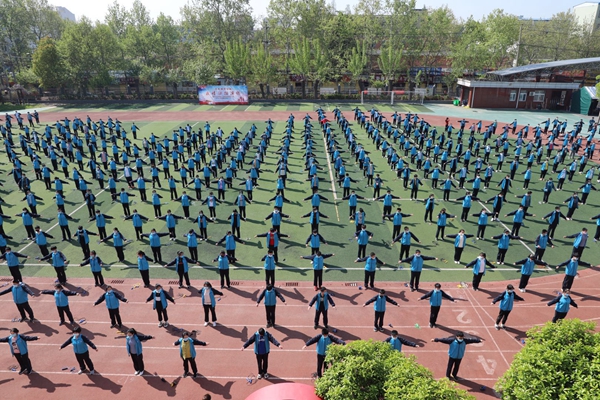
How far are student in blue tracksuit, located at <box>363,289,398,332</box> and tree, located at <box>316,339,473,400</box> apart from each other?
163 inches

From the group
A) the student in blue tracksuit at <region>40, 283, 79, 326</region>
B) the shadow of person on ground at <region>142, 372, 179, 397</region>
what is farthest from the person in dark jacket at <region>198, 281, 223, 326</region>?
the student in blue tracksuit at <region>40, 283, 79, 326</region>

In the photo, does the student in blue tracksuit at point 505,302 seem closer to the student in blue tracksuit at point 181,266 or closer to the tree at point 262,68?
the student in blue tracksuit at point 181,266

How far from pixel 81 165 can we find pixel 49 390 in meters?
20.0

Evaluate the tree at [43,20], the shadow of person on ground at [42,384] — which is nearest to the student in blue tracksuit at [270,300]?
the shadow of person on ground at [42,384]

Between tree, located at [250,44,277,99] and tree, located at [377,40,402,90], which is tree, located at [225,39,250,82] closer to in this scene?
tree, located at [250,44,277,99]

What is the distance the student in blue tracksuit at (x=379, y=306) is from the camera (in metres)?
11.2

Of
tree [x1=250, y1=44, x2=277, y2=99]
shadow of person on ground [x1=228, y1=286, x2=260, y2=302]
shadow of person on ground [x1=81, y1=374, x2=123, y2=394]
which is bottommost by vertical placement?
shadow of person on ground [x1=81, y1=374, x2=123, y2=394]

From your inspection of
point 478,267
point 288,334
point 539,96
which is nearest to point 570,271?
point 478,267

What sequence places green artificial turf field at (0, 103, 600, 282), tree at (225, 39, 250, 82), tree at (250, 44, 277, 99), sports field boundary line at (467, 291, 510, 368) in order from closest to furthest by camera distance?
1. sports field boundary line at (467, 291, 510, 368)
2. green artificial turf field at (0, 103, 600, 282)
3. tree at (250, 44, 277, 99)
4. tree at (225, 39, 250, 82)

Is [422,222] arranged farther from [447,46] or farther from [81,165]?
[447,46]

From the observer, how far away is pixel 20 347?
32.7 feet

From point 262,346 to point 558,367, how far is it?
6103 millimetres

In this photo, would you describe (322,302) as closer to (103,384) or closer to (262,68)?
(103,384)

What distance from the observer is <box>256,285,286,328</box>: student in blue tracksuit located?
11414 mm
